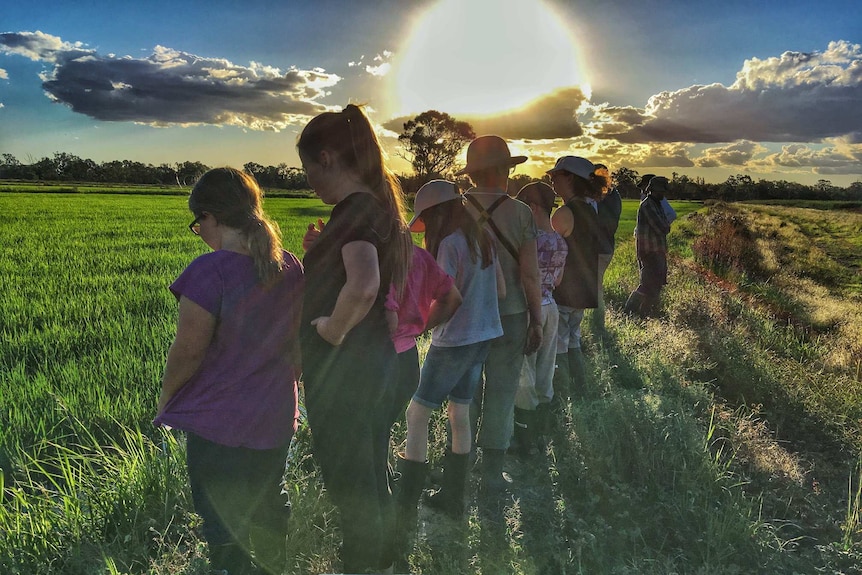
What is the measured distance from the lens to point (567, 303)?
388cm

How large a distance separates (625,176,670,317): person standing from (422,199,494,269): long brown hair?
12.7 feet

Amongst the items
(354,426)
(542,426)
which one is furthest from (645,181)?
(354,426)

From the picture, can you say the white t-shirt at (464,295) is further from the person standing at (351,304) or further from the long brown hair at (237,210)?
the long brown hair at (237,210)

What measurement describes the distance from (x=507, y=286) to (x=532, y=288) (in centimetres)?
13

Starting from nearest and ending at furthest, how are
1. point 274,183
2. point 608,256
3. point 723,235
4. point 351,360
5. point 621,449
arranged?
point 351,360, point 621,449, point 608,256, point 723,235, point 274,183

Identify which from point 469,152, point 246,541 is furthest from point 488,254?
point 246,541

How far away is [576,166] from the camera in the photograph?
11.8 ft

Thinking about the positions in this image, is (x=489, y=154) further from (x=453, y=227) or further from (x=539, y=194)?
(x=539, y=194)

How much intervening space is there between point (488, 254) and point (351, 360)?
1038mm

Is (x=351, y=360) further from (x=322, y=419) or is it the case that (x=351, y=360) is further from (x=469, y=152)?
(x=469, y=152)

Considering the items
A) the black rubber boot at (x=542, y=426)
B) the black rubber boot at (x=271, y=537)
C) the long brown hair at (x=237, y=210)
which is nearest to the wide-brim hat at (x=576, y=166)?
the black rubber boot at (x=542, y=426)

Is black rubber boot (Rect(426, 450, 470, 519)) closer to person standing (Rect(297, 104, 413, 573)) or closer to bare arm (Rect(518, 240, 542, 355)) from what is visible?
bare arm (Rect(518, 240, 542, 355))

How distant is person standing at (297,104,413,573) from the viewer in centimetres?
153

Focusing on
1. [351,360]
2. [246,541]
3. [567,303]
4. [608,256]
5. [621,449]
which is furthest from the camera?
[608,256]
